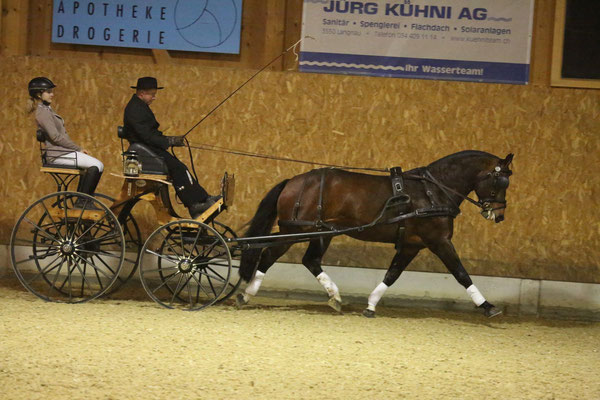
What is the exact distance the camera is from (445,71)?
27.0 feet

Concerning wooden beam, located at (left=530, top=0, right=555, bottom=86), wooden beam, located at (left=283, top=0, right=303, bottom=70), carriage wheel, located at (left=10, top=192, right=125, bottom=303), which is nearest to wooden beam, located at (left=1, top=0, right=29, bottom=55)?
carriage wheel, located at (left=10, top=192, right=125, bottom=303)

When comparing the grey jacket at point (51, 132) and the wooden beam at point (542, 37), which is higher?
the wooden beam at point (542, 37)

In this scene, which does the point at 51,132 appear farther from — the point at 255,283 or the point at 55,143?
the point at 255,283

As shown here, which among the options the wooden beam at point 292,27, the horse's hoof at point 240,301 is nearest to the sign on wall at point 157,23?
the wooden beam at point 292,27

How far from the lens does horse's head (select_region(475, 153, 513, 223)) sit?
6.84 metres

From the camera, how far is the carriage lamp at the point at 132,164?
6707mm

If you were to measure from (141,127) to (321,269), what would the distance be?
204cm

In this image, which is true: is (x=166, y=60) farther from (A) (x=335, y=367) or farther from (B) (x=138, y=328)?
(A) (x=335, y=367)

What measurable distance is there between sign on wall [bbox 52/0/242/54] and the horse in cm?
225

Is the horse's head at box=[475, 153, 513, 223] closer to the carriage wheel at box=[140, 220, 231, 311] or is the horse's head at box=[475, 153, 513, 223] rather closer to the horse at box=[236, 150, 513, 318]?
the horse at box=[236, 150, 513, 318]

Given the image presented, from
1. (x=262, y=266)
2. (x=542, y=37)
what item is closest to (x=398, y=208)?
(x=262, y=266)

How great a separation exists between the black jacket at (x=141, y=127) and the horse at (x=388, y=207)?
1.12 m

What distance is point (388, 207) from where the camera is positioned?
22.6 ft

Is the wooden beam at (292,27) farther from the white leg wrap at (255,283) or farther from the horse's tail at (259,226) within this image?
the white leg wrap at (255,283)
